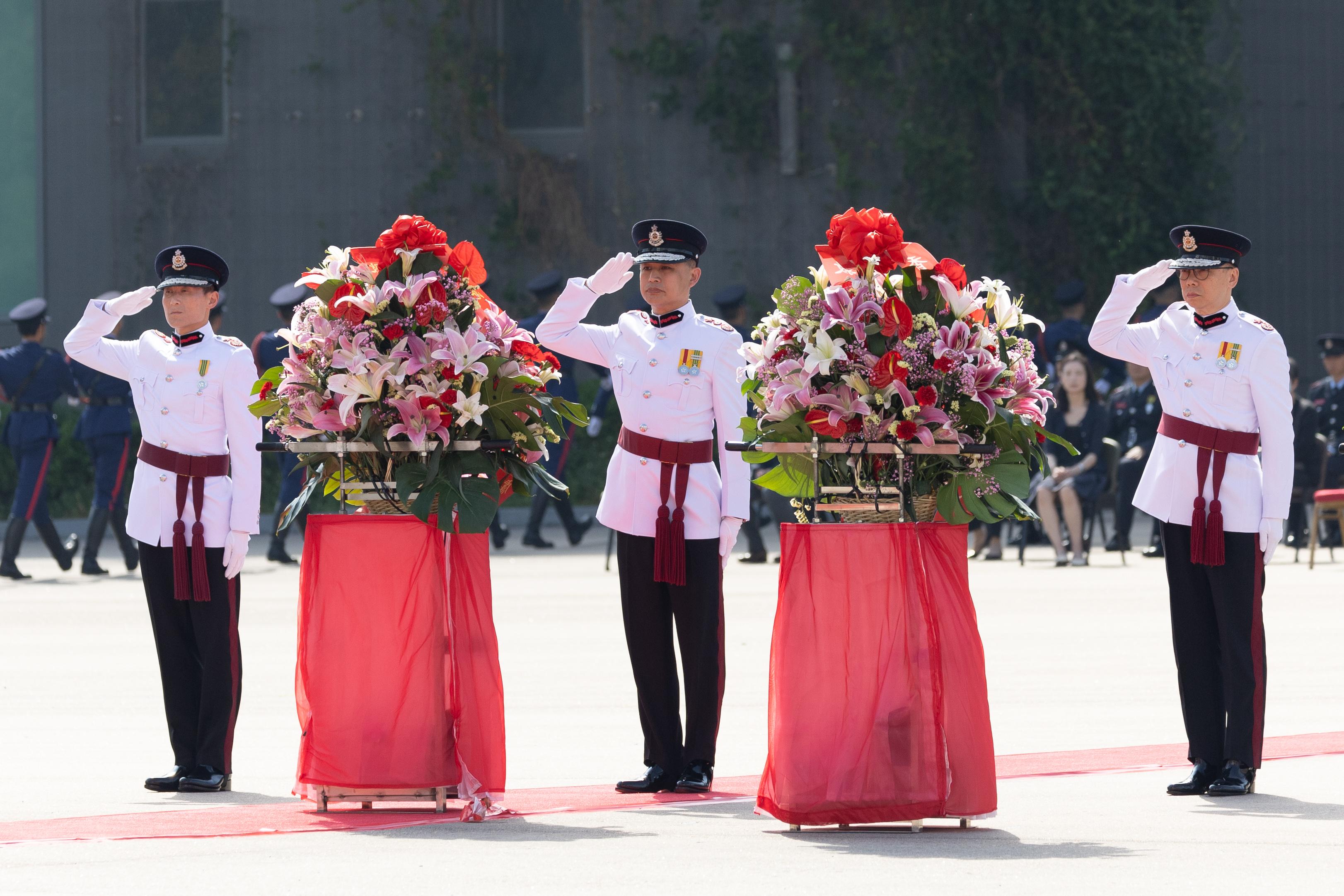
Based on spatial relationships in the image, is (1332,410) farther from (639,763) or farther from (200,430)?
(200,430)

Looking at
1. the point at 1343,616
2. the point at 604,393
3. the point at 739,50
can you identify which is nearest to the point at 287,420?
the point at 1343,616

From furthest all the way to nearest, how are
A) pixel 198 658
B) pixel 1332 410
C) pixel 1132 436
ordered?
pixel 1332 410 < pixel 1132 436 < pixel 198 658

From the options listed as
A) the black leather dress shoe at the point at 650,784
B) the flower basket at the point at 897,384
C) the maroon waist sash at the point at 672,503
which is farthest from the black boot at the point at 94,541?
the flower basket at the point at 897,384

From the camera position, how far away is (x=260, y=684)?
10.9m

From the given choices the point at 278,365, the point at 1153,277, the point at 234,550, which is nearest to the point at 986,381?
the point at 1153,277

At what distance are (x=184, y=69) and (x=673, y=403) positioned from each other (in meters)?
20.2

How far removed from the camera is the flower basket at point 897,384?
6.97 meters

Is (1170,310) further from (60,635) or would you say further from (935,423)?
(60,635)

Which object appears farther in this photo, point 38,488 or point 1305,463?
point 1305,463

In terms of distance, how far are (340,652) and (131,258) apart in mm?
20751

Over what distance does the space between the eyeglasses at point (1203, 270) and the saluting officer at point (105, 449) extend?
11002mm

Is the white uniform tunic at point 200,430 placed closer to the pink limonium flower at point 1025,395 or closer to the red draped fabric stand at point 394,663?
the red draped fabric stand at point 394,663

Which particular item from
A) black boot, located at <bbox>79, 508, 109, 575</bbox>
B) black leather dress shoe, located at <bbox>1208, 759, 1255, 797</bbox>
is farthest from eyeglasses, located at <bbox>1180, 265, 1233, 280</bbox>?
black boot, located at <bbox>79, 508, 109, 575</bbox>

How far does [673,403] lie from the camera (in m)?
8.12
